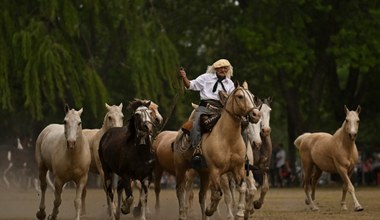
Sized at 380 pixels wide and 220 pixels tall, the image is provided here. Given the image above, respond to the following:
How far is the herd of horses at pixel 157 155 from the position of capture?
1852 centimetres

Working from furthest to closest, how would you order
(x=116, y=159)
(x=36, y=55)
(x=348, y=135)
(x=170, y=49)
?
(x=170, y=49)
(x=36, y=55)
(x=348, y=135)
(x=116, y=159)

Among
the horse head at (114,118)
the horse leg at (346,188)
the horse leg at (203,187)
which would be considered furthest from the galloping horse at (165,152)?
the horse leg at (346,188)

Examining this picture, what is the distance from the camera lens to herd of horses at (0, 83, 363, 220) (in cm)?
1852

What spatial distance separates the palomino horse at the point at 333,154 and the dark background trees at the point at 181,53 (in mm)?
7118

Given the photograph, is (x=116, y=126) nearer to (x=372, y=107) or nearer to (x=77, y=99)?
(x=77, y=99)

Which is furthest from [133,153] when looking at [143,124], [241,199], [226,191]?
[241,199]

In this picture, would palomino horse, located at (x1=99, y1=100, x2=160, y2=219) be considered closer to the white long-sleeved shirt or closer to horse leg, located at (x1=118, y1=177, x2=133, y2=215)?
horse leg, located at (x1=118, y1=177, x2=133, y2=215)

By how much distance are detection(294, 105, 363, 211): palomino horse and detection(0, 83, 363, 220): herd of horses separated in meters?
0.99

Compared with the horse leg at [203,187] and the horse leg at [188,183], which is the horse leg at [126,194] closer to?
the horse leg at [188,183]

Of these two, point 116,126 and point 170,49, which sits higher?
point 170,49

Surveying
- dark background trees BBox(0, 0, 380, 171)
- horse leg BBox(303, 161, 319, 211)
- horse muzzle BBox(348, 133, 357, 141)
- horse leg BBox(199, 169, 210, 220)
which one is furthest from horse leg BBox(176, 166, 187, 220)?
dark background trees BBox(0, 0, 380, 171)

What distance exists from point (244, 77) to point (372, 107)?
23.8 feet

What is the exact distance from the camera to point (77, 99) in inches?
1492

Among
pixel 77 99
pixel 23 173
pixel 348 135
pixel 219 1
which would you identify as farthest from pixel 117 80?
pixel 348 135
